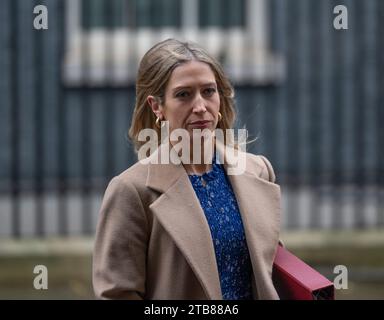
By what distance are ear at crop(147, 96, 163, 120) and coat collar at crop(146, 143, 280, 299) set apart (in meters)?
0.10

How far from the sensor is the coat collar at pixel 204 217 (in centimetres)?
287

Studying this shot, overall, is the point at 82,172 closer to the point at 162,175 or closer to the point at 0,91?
the point at 0,91

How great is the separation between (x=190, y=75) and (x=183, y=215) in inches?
15.6

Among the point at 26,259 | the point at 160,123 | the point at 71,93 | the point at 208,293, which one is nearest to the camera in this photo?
the point at 208,293

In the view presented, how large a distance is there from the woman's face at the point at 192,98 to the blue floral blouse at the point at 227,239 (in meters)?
0.19

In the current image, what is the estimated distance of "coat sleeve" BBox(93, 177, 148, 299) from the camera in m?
2.85

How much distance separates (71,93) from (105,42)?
54cm

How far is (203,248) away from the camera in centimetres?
288

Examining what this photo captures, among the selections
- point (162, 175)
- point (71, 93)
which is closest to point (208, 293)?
point (162, 175)

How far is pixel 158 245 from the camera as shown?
2.90 meters

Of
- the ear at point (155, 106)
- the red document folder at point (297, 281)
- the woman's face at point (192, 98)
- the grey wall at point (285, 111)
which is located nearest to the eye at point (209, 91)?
the woman's face at point (192, 98)

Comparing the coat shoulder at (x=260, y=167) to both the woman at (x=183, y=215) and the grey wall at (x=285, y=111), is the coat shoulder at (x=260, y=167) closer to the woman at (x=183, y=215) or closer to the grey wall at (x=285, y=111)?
the woman at (x=183, y=215)

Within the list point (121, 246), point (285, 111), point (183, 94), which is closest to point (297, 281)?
point (121, 246)

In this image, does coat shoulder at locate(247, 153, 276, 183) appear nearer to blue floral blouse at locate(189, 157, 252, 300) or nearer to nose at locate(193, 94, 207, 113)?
blue floral blouse at locate(189, 157, 252, 300)
